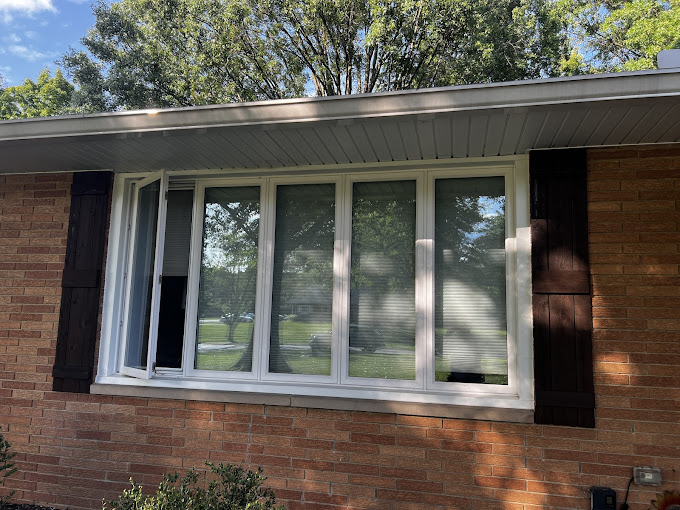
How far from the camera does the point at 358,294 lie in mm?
3395

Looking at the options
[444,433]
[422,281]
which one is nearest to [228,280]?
[422,281]

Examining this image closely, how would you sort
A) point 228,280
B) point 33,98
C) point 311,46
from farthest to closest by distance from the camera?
point 33,98 → point 311,46 → point 228,280

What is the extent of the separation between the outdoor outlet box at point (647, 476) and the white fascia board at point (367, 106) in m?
2.05

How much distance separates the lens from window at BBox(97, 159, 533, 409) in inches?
125

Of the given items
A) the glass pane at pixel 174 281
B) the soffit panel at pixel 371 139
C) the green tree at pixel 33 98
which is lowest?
the glass pane at pixel 174 281

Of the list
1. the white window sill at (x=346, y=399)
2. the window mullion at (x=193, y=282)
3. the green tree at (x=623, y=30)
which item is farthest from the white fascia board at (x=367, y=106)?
the green tree at (x=623, y=30)

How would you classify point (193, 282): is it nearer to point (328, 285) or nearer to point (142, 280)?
point (142, 280)

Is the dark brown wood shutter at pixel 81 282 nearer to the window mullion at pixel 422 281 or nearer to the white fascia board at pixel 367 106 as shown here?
the white fascia board at pixel 367 106

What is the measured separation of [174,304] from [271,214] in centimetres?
103

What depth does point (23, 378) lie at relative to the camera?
12.4 ft

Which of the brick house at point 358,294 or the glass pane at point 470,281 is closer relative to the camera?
the brick house at point 358,294

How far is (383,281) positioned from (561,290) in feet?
3.76

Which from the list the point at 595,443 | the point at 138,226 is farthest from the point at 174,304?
the point at 595,443

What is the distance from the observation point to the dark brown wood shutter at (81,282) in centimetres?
364
